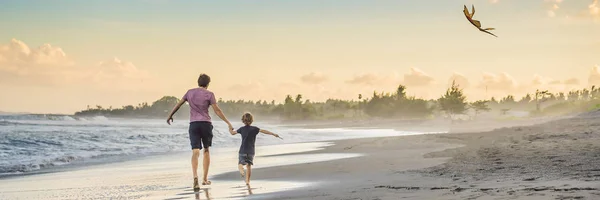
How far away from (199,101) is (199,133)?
1.67 feet

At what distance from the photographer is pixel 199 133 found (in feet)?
31.3

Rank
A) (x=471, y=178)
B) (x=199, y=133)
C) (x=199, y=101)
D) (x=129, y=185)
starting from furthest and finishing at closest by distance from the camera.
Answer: (x=129, y=185), (x=199, y=133), (x=199, y=101), (x=471, y=178)

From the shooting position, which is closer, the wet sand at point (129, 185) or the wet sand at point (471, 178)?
the wet sand at point (471, 178)

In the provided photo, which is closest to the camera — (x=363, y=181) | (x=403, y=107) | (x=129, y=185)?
(x=363, y=181)

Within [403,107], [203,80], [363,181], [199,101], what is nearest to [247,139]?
[199,101]

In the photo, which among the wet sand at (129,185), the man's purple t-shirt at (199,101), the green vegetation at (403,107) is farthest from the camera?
the green vegetation at (403,107)

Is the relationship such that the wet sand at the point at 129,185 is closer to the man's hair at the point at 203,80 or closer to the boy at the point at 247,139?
the boy at the point at 247,139

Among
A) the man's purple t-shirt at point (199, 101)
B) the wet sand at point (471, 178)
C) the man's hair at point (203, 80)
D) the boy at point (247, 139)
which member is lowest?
the wet sand at point (471, 178)

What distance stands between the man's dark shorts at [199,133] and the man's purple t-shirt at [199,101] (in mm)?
77

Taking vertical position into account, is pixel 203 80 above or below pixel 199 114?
above

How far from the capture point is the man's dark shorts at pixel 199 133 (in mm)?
9461

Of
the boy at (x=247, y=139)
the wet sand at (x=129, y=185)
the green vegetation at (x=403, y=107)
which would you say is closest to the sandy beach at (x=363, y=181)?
the wet sand at (x=129, y=185)

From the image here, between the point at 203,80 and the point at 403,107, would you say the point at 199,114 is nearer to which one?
the point at 203,80

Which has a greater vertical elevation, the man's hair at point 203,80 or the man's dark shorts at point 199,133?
the man's hair at point 203,80
